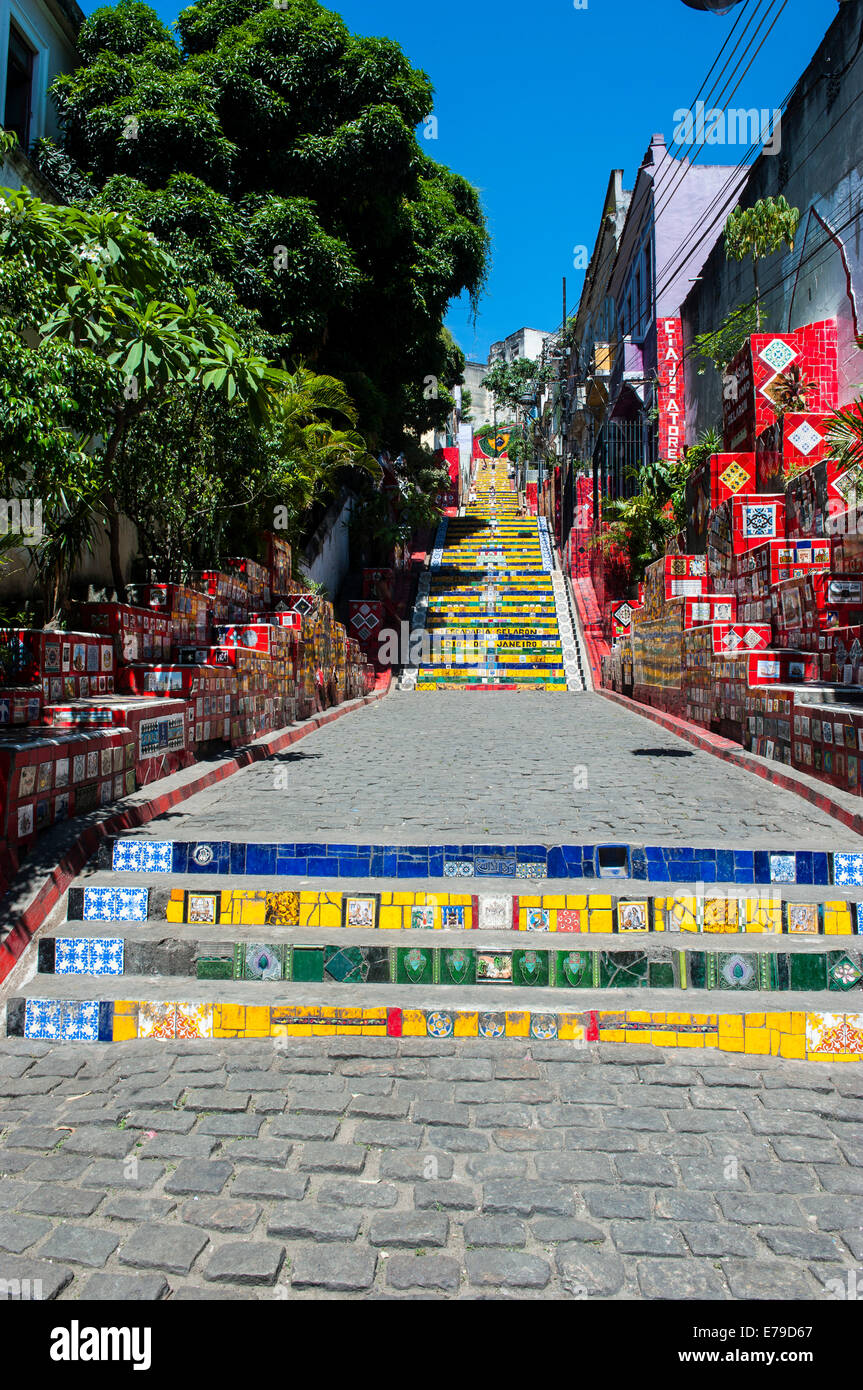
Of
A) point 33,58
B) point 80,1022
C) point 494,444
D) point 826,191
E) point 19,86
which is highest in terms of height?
point 494,444

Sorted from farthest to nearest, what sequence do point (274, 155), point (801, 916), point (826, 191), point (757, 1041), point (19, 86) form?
point (274, 155)
point (19, 86)
point (826, 191)
point (801, 916)
point (757, 1041)

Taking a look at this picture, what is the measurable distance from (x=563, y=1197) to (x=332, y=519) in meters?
17.8

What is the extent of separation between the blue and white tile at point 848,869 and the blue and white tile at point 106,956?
3.27 metres

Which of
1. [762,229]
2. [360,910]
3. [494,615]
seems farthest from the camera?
→ [494,615]

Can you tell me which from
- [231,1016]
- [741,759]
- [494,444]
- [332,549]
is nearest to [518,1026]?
[231,1016]

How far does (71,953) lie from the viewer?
381 centimetres

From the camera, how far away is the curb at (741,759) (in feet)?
17.2

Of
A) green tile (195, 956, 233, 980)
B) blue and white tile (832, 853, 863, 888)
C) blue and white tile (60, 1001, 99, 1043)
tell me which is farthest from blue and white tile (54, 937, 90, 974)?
blue and white tile (832, 853, 863, 888)

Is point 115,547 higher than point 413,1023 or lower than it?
higher

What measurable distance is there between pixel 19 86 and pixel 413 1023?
14.3m

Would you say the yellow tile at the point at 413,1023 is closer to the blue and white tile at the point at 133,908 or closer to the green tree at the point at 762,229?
the blue and white tile at the point at 133,908

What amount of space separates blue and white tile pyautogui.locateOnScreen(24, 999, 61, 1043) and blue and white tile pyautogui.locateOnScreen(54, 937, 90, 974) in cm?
34

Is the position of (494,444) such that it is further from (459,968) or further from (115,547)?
(459,968)

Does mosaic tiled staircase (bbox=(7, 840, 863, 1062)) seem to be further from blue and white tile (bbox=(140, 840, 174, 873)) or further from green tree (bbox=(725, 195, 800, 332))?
green tree (bbox=(725, 195, 800, 332))
